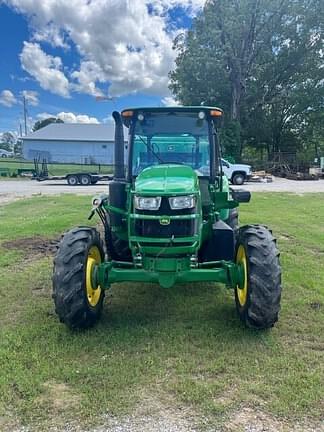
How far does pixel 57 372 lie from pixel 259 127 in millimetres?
36961

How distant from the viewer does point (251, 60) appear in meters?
31.6

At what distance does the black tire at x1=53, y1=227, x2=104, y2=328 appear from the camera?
3613 millimetres

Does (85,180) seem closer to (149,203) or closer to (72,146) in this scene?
(149,203)

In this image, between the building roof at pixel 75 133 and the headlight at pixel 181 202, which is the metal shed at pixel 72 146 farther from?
the headlight at pixel 181 202

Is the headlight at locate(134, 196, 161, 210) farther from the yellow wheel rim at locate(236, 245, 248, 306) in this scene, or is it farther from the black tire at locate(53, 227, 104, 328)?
the yellow wheel rim at locate(236, 245, 248, 306)

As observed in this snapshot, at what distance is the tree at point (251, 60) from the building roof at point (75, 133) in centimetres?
1667

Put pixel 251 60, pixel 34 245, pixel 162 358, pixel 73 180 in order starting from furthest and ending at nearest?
pixel 251 60
pixel 73 180
pixel 34 245
pixel 162 358

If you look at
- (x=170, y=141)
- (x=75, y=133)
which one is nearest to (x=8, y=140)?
(x=75, y=133)

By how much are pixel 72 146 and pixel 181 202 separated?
4675 centimetres

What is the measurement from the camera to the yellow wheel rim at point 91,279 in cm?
384

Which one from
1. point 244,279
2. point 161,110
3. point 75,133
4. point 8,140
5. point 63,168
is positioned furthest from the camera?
point 8,140

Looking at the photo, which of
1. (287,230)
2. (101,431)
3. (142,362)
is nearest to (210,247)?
(142,362)

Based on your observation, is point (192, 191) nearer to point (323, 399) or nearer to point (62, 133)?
point (323, 399)

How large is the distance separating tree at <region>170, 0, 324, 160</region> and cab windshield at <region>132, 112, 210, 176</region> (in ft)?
90.2
